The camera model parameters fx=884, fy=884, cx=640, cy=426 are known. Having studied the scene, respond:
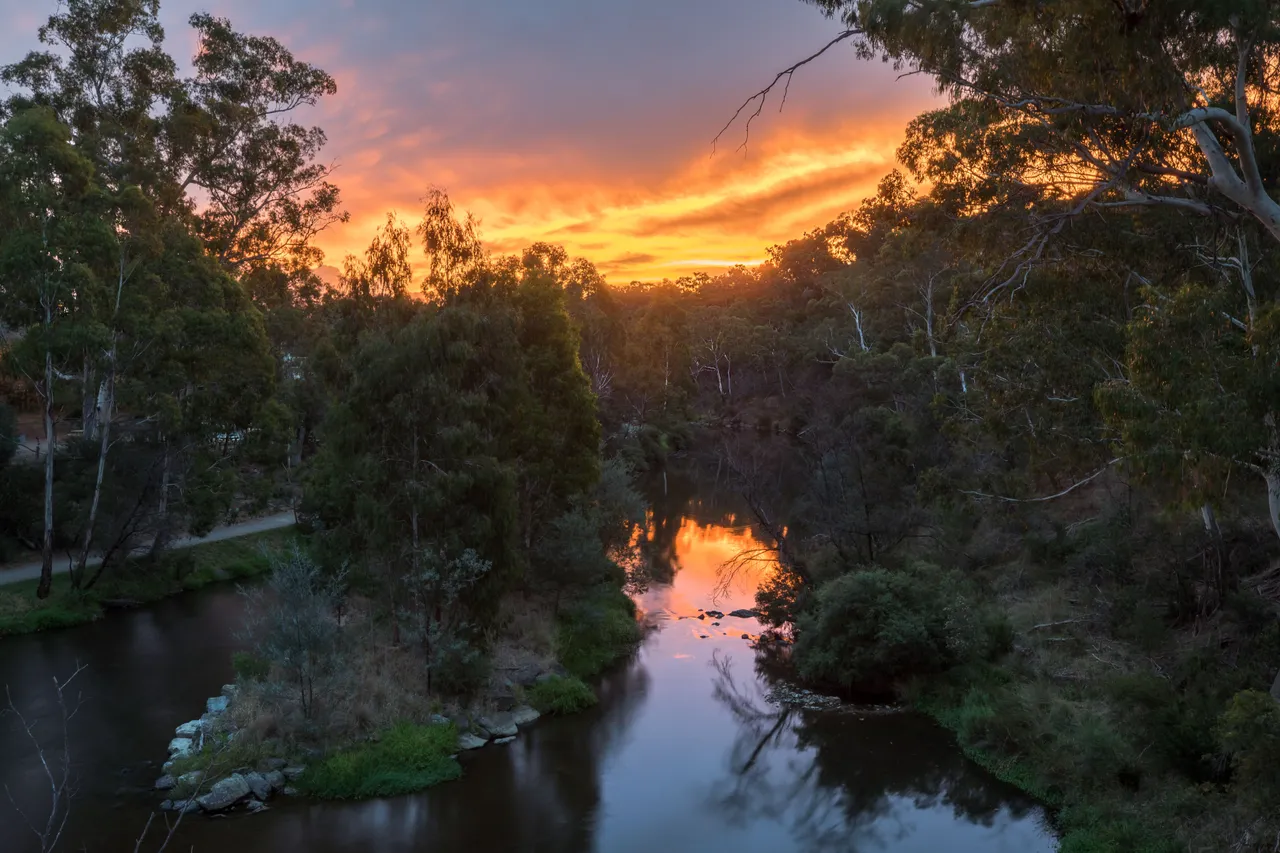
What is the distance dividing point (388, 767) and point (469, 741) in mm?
1794

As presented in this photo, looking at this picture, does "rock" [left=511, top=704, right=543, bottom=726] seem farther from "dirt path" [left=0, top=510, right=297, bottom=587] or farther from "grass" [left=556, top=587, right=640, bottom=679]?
"dirt path" [left=0, top=510, right=297, bottom=587]

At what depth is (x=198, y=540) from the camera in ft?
98.3

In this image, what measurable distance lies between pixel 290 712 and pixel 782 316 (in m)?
58.0

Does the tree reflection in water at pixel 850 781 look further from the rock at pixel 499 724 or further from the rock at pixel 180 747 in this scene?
the rock at pixel 180 747

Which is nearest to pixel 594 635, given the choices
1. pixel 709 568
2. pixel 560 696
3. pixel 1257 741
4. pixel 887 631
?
pixel 560 696

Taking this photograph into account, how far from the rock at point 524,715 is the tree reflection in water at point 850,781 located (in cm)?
383

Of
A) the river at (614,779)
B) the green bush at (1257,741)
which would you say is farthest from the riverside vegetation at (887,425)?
the river at (614,779)

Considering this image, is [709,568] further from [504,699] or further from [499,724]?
[499,724]

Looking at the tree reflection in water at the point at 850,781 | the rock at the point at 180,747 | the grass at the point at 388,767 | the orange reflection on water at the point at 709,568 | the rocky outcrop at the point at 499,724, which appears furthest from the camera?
the orange reflection on water at the point at 709,568

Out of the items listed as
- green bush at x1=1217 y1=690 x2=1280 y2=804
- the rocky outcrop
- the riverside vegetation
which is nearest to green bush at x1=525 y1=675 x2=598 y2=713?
the riverside vegetation

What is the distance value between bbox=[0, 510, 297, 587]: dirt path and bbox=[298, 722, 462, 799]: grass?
15261mm

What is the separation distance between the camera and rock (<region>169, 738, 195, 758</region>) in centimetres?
1405

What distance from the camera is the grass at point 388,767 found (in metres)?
13.3

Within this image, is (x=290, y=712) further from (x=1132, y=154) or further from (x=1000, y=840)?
(x=1132, y=154)
